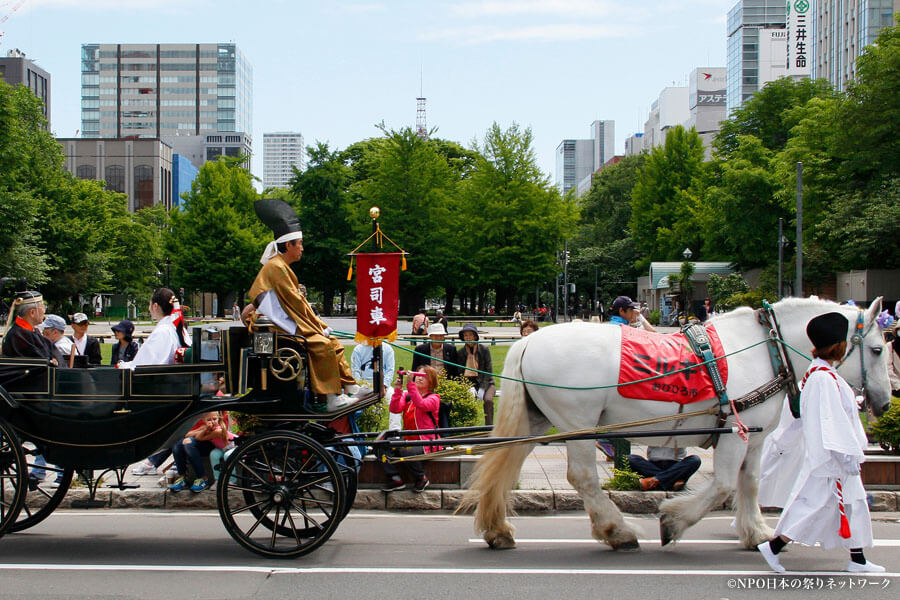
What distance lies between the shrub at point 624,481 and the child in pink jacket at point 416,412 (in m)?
1.95

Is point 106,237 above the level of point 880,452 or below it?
above

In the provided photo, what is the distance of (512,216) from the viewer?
58.1m

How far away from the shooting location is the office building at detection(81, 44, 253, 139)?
17100cm

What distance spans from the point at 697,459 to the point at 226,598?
5193mm

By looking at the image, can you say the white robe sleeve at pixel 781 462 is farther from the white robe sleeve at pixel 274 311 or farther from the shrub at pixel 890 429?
the white robe sleeve at pixel 274 311

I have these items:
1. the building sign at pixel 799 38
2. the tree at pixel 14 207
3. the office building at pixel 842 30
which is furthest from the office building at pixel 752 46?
the tree at pixel 14 207

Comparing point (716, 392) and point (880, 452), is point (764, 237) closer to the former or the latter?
point (880, 452)

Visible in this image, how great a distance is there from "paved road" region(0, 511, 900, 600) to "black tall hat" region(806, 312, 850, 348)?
1.73 m

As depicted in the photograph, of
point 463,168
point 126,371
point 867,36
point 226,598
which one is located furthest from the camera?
point 463,168

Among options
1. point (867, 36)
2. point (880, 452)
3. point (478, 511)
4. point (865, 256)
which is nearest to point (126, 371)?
point (478, 511)

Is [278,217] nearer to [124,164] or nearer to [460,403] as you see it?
[460,403]

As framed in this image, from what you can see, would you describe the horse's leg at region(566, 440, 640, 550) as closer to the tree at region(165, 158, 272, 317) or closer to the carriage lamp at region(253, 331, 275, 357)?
the carriage lamp at region(253, 331, 275, 357)

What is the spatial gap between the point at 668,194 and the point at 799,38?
30004 mm

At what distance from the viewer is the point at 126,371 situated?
21.8 ft
